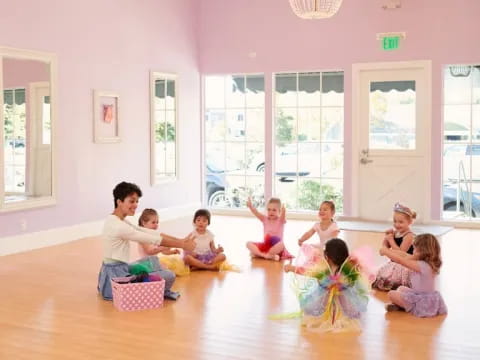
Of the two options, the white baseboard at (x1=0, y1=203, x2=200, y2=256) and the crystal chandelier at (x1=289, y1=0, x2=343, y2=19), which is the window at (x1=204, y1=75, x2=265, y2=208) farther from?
the crystal chandelier at (x1=289, y1=0, x2=343, y2=19)

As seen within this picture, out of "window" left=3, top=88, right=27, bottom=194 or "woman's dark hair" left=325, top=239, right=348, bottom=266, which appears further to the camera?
"window" left=3, top=88, right=27, bottom=194

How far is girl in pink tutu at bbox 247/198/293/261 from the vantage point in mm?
6836

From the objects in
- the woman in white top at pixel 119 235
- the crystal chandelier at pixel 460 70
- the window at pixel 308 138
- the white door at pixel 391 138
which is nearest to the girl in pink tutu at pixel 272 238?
the woman in white top at pixel 119 235

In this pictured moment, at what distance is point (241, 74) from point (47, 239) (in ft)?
13.7

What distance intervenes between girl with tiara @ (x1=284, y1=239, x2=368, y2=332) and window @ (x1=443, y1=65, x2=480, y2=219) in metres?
4.98

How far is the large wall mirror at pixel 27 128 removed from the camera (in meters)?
7.17

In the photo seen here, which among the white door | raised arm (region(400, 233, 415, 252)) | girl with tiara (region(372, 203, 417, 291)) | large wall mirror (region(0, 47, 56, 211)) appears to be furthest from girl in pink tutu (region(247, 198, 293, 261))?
the white door

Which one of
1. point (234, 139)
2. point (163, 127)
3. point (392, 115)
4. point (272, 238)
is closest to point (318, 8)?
point (272, 238)

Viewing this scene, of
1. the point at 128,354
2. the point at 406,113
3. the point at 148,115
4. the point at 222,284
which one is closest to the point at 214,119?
the point at 148,115

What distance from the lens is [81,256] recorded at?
704 centimetres

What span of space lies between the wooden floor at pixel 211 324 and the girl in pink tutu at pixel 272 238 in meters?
0.29

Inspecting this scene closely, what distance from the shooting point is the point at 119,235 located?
504 cm

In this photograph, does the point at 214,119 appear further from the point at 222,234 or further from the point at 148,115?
the point at 222,234

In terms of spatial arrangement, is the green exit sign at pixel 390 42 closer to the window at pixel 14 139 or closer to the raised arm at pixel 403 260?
the window at pixel 14 139
